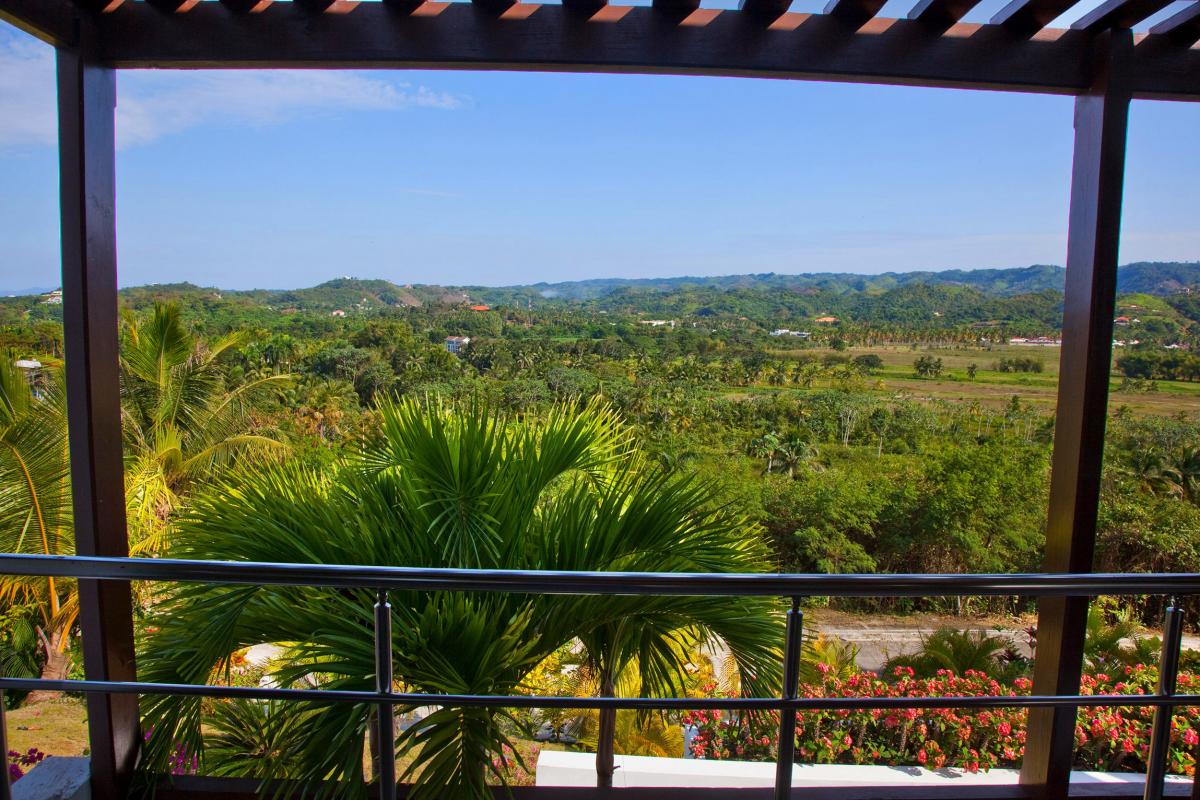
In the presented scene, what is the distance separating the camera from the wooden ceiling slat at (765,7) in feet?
5.52

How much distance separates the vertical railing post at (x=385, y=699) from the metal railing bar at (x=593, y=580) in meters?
0.08

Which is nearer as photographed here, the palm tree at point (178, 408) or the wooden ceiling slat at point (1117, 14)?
the wooden ceiling slat at point (1117, 14)

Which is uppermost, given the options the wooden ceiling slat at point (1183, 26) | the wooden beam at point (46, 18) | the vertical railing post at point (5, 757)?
the wooden ceiling slat at point (1183, 26)

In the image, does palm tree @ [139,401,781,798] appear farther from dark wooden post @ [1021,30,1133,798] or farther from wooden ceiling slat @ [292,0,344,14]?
wooden ceiling slat @ [292,0,344,14]

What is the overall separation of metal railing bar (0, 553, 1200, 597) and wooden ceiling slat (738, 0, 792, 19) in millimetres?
1310

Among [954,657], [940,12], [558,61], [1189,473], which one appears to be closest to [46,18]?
[558,61]

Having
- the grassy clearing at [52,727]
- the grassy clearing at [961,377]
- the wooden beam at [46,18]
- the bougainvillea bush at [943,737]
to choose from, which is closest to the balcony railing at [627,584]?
the wooden beam at [46,18]

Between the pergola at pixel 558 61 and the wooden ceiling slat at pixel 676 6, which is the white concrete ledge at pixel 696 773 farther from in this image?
the wooden ceiling slat at pixel 676 6

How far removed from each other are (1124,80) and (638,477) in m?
1.50

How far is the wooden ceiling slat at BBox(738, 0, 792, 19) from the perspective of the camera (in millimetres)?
1682

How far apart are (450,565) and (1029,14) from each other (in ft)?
6.22

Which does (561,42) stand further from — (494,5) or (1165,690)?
(1165,690)

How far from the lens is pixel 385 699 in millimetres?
1132

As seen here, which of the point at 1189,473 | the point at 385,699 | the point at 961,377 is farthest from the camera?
the point at 961,377
